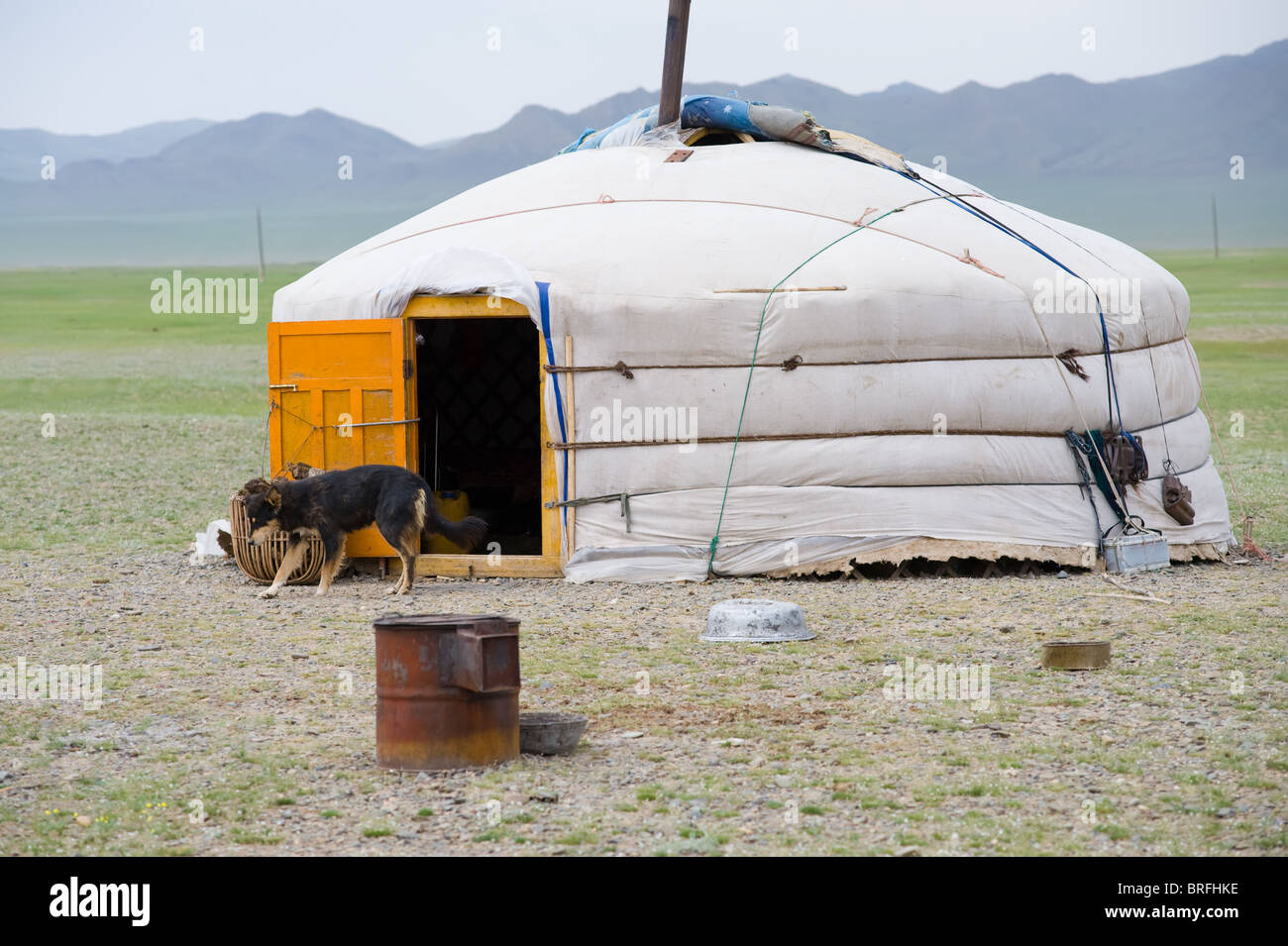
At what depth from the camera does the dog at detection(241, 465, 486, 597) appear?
7.19 meters

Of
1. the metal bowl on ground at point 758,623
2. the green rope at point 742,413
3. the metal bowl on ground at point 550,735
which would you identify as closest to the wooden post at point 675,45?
the green rope at point 742,413

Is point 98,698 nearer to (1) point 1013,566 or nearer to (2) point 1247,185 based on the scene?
(1) point 1013,566

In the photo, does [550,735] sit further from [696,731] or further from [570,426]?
[570,426]

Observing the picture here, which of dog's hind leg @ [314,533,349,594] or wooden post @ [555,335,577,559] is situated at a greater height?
wooden post @ [555,335,577,559]

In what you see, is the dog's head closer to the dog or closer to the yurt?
the dog

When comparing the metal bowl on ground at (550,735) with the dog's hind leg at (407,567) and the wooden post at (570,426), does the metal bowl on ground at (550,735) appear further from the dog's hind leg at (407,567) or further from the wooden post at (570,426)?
the wooden post at (570,426)

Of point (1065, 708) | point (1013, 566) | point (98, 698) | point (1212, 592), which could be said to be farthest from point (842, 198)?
point (98, 698)

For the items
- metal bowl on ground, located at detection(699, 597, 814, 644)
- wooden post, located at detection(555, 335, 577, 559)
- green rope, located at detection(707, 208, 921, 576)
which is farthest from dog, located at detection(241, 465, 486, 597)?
metal bowl on ground, located at detection(699, 597, 814, 644)

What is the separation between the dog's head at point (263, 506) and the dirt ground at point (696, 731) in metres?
0.37

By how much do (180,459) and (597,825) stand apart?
10894mm

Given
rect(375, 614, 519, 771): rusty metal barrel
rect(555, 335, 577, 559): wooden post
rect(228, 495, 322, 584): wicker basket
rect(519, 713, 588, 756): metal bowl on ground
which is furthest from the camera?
rect(228, 495, 322, 584): wicker basket

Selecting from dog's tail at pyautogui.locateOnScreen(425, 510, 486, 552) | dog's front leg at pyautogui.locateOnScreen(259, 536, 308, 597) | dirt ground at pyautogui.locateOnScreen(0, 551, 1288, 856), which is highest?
dog's tail at pyautogui.locateOnScreen(425, 510, 486, 552)

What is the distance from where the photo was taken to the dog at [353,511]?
23.6 ft

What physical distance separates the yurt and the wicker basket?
11.2 inches
